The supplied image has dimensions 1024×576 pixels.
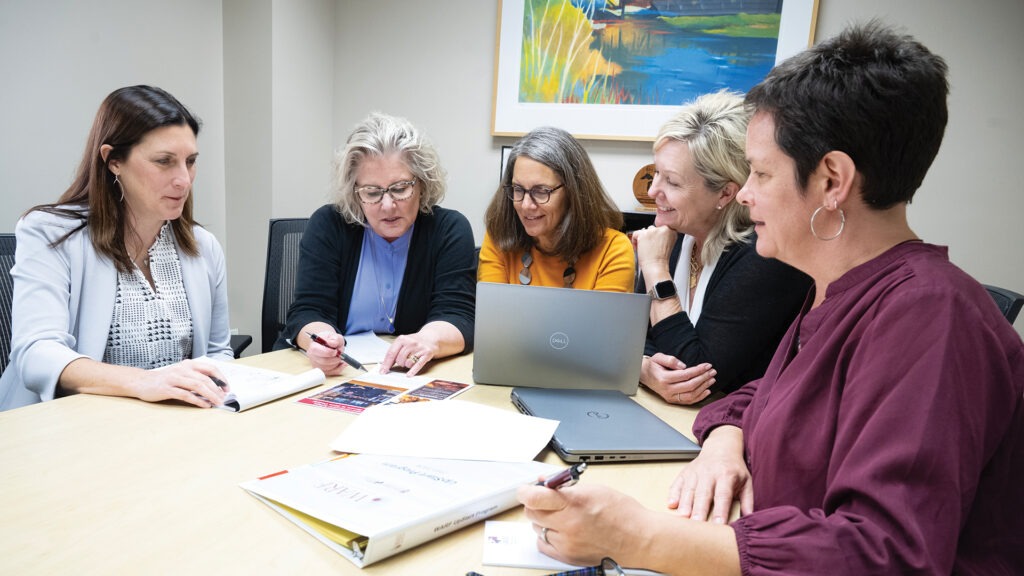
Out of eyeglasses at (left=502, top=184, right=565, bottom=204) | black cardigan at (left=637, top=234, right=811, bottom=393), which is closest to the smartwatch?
black cardigan at (left=637, top=234, right=811, bottom=393)

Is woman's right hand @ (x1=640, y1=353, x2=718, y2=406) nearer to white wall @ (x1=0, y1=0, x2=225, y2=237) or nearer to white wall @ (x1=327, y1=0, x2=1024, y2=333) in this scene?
white wall @ (x1=327, y1=0, x2=1024, y2=333)

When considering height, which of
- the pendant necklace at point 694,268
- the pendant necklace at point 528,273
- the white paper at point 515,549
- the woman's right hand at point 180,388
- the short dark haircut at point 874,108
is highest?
the short dark haircut at point 874,108

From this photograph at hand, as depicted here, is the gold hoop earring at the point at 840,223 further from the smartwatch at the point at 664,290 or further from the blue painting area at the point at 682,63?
the blue painting area at the point at 682,63

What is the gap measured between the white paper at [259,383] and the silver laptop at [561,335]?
40 cm

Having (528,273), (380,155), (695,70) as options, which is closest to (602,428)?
(528,273)

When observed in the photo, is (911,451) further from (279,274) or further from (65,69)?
(65,69)

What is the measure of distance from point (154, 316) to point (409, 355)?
0.72 m

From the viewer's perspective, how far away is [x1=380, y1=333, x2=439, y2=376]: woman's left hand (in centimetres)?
152

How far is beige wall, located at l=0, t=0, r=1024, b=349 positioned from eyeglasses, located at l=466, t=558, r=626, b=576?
7.53 feet

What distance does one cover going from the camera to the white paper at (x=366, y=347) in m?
1.62

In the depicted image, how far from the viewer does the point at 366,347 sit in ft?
5.70

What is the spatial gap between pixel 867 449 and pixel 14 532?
1031 mm

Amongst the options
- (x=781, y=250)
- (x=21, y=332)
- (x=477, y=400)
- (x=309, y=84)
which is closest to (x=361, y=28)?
(x=309, y=84)

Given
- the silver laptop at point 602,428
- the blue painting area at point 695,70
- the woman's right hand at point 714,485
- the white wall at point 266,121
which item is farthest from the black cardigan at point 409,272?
the blue painting area at point 695,70
